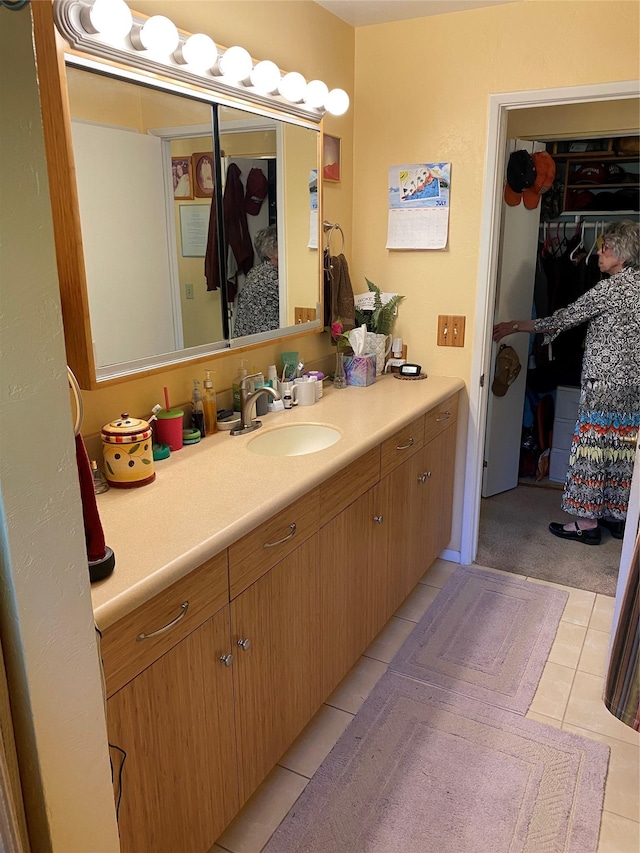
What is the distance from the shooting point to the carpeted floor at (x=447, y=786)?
1678 mm

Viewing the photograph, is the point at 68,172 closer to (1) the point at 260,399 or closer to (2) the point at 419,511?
(1) the point at 260,399

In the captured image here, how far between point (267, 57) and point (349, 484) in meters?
1.48

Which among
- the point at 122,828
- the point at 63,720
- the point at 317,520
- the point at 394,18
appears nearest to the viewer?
the point at 63,720

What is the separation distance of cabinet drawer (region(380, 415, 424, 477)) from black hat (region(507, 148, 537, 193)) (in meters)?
1.68

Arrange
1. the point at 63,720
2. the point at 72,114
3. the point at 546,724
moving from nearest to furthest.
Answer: the point at 63,720 → the point at 72,114 → the point at 546,724

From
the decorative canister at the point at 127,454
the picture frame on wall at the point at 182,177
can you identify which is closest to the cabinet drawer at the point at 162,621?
the decorative canister at the point at 127,454

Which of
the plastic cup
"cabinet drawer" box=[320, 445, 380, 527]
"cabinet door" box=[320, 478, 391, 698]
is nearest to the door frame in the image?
"cabinet door" box=[320, 478, 391, 698]

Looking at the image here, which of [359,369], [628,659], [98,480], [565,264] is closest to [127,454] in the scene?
[98,480]

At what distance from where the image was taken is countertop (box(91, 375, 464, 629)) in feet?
3.97

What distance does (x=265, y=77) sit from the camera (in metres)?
2.08

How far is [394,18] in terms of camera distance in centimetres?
263

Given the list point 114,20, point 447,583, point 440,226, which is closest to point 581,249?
point 440,226

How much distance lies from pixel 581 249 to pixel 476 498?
203 cm

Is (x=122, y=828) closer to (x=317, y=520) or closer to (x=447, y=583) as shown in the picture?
(x=317, y=520)
